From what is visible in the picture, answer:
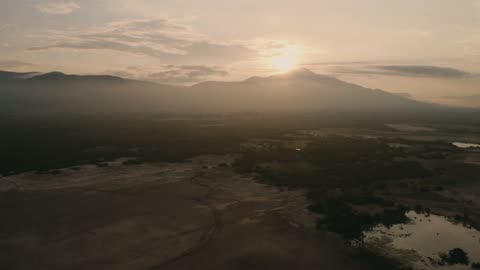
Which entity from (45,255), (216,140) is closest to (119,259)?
(45,255)

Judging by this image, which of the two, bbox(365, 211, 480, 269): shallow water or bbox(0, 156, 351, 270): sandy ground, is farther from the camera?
bbox(365, 211, 480, 269): shallow water

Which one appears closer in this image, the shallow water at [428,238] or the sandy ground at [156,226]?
the sandy ground at [156,226]

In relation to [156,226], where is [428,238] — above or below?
below

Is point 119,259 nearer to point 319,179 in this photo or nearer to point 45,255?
point 45,255
